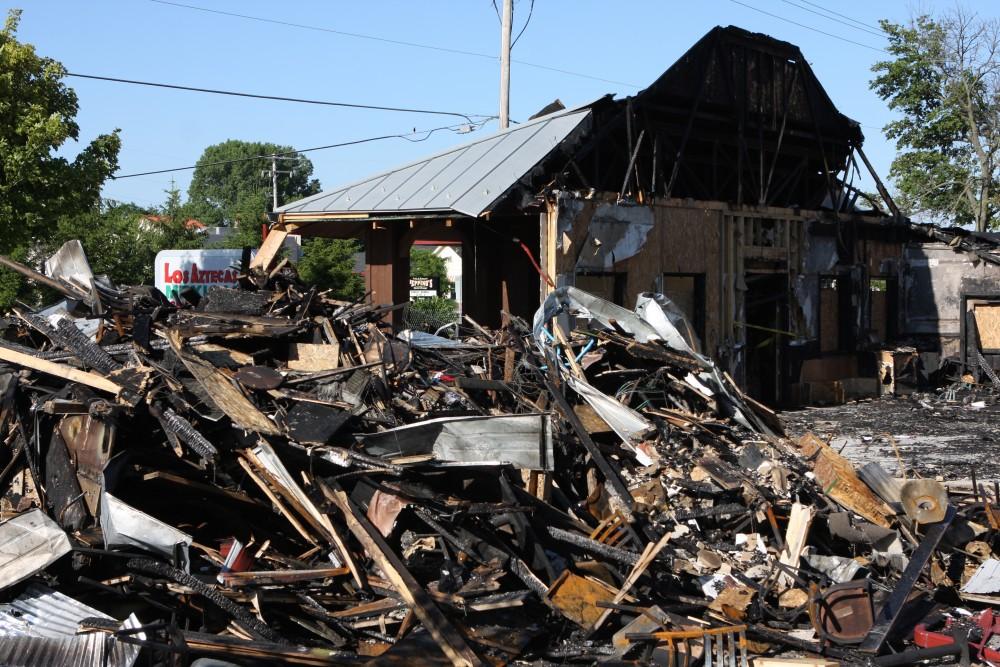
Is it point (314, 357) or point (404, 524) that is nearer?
point (404, 524)

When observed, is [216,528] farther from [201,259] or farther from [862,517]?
[201,259]

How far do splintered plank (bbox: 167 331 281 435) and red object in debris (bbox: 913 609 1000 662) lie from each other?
15.5 feet

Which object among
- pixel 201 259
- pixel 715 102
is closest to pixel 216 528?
pixel 715 102

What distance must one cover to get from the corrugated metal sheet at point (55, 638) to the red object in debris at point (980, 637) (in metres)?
4.99

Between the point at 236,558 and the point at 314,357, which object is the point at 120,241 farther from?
the point at 236,558

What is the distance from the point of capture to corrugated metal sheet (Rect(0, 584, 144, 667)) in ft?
19.0

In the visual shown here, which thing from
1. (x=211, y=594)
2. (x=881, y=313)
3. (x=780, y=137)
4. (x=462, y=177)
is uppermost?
(x=780, y=137)

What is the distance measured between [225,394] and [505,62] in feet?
53.1

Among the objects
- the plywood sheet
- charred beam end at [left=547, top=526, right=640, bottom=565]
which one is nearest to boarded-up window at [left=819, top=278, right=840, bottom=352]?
the plywood sheet

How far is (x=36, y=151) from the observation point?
15.6 m

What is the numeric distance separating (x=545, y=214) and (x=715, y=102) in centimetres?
458

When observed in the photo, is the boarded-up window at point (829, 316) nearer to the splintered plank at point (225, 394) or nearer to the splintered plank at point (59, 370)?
the splintered plank at point (225, 394)

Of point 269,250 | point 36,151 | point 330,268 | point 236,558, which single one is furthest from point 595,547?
point 330,268

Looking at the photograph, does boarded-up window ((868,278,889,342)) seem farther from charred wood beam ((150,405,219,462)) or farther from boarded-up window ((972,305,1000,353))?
charred wood beam ((150,405,219,462))
